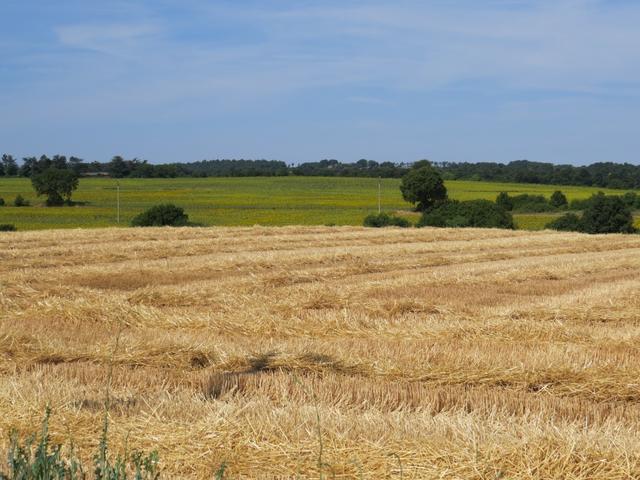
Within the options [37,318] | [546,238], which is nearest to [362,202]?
[546,238]

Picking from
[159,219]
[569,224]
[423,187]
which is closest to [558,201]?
[423,187]

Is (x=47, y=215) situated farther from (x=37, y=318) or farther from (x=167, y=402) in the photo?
(x=167, y=402)

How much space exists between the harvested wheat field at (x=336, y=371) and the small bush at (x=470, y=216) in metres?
28.4

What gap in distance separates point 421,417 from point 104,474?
2.66 meters

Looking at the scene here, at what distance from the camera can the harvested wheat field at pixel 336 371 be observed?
528cm

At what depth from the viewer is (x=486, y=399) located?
24.1ft

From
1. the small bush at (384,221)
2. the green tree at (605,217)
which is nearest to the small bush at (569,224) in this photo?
the green tree at (605,217)

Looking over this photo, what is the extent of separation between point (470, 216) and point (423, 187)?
68.8ft

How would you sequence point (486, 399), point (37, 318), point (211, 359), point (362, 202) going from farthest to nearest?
point (362, 202)
point (37, 318)
point (211, 359)
point (486, 399)

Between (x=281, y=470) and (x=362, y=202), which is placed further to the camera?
(x=362, y=202)

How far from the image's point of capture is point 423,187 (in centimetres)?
6962

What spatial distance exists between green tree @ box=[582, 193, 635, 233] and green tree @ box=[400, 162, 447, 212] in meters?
21.1

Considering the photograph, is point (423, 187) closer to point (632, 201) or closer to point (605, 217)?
point (632, 201)

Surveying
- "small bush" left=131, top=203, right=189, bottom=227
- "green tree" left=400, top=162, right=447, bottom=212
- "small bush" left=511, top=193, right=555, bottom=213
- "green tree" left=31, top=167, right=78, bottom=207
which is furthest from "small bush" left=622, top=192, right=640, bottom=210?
"green tree" left=31, top=167, right=78, bottom=207
